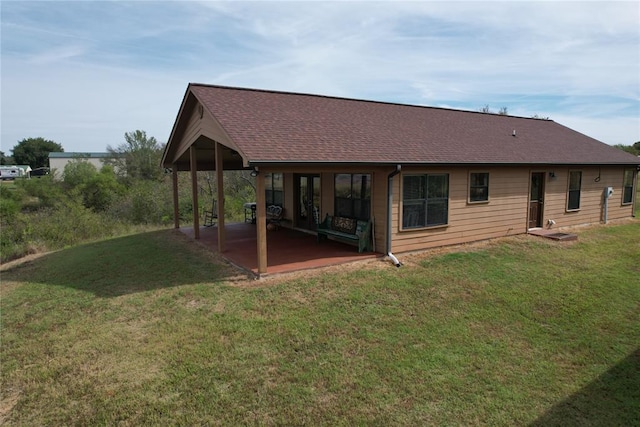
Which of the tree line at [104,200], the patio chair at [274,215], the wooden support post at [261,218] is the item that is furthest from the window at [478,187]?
the tree line at [104,200]

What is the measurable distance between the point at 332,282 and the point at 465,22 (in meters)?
8.89

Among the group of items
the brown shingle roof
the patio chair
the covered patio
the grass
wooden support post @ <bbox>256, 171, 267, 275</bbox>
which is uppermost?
the brown shingle roof

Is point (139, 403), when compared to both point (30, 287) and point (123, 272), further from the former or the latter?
point (30, 287)

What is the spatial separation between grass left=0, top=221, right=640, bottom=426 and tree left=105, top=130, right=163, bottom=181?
2550cm

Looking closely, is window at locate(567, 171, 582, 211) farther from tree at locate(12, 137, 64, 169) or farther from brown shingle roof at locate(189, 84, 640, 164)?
→ tree at locate(12, 137, 64, 169)

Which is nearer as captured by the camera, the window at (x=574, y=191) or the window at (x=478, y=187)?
the window at (x=478, y=187)

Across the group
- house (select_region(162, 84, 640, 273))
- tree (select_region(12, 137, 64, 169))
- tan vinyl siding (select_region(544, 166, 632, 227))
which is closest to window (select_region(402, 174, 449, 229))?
house (select_region(162, 84, 640, 273))

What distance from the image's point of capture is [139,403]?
3.99 meters

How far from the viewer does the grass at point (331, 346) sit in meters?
3.92

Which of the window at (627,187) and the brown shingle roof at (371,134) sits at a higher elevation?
the brown shingle roof at (371,134)

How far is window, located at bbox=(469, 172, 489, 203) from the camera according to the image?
33.7ft

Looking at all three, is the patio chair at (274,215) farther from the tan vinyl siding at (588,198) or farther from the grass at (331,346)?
the tan vinyl siding at (588,198)

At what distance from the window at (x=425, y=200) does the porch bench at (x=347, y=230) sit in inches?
35.8

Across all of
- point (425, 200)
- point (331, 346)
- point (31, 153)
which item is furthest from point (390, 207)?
point (31, 153)
